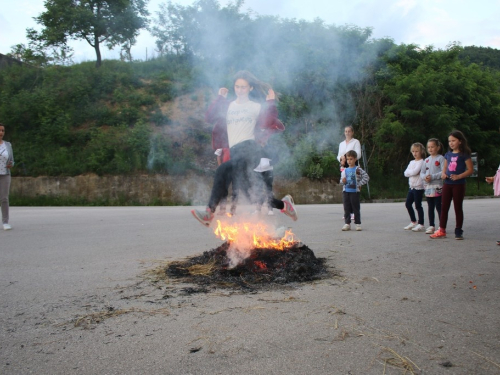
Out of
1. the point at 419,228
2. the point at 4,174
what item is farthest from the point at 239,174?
the point at 4,174

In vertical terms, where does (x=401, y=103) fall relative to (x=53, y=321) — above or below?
above

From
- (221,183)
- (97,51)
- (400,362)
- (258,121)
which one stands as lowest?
(400,362)

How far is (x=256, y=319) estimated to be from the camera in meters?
3.28

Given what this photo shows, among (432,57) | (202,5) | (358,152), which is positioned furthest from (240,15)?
(432,57)

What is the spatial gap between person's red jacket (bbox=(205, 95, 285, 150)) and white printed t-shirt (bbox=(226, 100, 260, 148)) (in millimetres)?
66

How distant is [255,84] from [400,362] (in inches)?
164

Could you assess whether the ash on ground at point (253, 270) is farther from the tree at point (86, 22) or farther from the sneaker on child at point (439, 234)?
the tree at point (86, 22)

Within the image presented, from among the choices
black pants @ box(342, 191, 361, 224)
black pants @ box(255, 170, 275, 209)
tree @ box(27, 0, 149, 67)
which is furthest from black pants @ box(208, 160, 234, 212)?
tree @ box(27, 0, 149, 67)

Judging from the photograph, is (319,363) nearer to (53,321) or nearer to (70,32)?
(53,321)

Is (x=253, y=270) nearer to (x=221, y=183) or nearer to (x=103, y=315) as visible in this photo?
(x=221, y=183)

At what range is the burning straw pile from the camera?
4480 mm

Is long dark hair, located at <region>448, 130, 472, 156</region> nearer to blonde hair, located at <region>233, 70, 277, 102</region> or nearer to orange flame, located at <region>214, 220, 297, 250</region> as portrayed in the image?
blonde hair, located at <region>233, 70, 277, 102</region>

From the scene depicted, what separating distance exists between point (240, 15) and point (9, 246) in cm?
508

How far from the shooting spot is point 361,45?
8.28 metres
